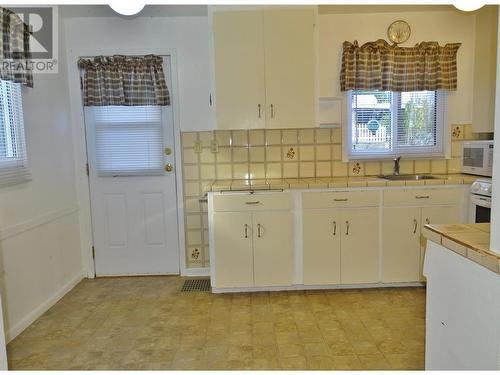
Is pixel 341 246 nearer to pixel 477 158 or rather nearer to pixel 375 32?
pixel 477 158

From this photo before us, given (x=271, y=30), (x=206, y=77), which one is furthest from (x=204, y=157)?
(x=271, y=30)

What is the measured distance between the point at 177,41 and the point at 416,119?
237 centimetres

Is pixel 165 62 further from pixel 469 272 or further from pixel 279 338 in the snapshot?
pixel 469 272

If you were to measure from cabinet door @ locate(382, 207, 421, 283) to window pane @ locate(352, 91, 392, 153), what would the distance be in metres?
0.78

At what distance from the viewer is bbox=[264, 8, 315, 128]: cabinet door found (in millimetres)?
3076

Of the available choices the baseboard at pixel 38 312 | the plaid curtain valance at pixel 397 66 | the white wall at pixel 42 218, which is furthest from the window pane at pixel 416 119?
the baseboard at pixel 38 312

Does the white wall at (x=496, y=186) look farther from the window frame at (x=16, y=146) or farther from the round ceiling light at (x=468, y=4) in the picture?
the window frame at (x=16, y=146)

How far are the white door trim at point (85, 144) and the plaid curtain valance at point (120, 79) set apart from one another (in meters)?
0.11

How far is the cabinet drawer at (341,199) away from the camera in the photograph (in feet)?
9.98

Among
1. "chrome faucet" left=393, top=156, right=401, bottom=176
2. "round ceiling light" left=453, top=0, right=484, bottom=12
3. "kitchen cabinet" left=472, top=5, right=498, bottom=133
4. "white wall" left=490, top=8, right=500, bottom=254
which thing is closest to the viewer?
"white wall" left=490, top=8, right=500, bottom=254

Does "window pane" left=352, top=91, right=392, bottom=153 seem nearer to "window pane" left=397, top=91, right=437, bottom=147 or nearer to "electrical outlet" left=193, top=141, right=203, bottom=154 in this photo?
"window pane" left=397, top=91, right=437, bottom=147

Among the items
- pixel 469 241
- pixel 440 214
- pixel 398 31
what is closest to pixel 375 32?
pixel 398 31

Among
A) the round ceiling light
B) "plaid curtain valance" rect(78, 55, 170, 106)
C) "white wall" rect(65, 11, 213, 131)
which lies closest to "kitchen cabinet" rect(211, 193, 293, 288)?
"white wall" rect(65, 11, 213, 131)

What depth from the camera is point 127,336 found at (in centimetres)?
249
